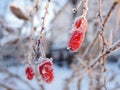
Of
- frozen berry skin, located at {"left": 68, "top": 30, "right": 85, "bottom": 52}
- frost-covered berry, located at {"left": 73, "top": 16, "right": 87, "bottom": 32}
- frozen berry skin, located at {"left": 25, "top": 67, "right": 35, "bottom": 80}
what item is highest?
frost-covered berry, located at {"left": 73, "top": 16, "right": 87, "bottom": 32}

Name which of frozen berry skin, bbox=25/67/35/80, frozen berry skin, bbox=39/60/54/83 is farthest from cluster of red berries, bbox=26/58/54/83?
frozen berry skin, bbox=25/67/35/80

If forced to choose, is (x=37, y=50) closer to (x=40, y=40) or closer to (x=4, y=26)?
(x=40, y=40)

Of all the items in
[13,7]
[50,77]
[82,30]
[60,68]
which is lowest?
[60,68]

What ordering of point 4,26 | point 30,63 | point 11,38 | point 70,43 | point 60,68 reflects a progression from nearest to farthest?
point 70,43 < point 30,63 < point 11,38 < point 4,26 < point 60,68

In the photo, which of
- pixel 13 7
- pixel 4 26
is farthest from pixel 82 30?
pixel 4 26

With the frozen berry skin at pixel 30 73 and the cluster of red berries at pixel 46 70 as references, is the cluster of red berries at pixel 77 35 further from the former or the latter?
the frozen berry skin at pixel 30 73

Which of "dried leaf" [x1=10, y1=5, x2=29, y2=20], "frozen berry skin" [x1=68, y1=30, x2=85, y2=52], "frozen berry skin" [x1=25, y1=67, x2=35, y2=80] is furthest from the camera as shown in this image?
"dried leaf" [x1=10, y1=5, x2=29, y2=20]

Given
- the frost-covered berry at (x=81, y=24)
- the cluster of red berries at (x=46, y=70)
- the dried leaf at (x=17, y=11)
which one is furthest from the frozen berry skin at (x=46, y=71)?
the dried leaf at (x=17, y=11)

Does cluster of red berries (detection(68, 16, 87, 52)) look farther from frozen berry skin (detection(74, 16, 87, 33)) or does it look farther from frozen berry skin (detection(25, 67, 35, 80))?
frozen berry skin (detection(25, 67, 35, 80))
